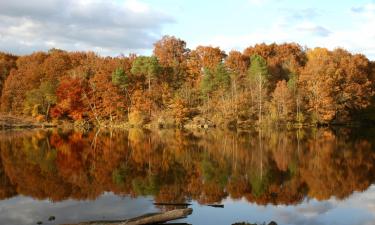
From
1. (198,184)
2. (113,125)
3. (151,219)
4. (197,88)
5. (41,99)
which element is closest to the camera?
(151,219)

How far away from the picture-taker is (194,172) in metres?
23.8

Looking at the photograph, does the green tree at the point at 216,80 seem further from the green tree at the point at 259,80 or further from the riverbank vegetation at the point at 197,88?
the green tree at the point at 259,80

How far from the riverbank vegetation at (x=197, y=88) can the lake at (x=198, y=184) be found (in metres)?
33.1

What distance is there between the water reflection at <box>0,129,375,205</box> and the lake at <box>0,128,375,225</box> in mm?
48

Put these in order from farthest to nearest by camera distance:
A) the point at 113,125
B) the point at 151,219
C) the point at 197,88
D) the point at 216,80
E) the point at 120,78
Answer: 1. the point at 197,88
2. the point at 113,125
3. the point at 120,78
4. the point at 216,80
5. the point at 151,219

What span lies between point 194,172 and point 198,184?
10.8 ft

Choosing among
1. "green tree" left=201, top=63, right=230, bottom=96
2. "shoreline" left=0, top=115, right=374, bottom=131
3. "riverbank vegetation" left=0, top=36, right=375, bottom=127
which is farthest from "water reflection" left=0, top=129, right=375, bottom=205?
"green tree" left=201, top=63, right=230, bottom=96

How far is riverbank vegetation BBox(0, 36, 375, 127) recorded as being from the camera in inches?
2643

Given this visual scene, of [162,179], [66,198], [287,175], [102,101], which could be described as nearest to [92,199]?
[66,198]

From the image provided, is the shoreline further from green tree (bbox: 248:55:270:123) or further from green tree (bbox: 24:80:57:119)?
green tree (bbox: 248:55:270:123)

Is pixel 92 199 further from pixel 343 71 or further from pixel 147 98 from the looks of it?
pixel 343 71

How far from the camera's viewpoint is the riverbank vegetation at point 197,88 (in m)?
67.1

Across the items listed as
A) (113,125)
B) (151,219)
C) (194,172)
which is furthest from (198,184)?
(113,125)

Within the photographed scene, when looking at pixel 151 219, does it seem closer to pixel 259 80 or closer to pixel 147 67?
pixel 259 80
